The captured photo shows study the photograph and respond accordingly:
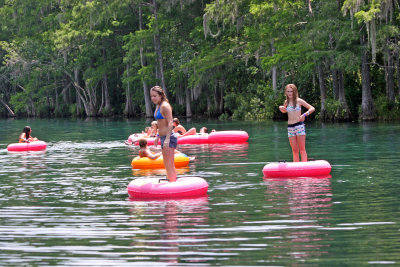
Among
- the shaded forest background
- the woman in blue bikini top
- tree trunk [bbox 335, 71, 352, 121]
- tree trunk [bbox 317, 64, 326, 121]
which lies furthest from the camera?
tree trunk [bbox 317, 64, 326, 121]

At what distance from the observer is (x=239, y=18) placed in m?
44.5

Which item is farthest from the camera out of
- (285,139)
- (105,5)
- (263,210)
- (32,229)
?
(105,5)

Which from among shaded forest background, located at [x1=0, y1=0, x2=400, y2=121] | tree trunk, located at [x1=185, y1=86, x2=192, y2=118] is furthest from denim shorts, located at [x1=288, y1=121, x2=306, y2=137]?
tree trunk, located at [x1=185, y1=86, x2=192, y2=118]

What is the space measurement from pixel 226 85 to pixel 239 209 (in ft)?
135

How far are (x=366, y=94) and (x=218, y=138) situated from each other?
13.1 m

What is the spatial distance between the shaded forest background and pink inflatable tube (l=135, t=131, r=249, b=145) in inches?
340

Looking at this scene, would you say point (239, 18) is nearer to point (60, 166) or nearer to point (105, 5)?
point (105, 5)

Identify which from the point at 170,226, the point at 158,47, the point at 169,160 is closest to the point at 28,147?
the point at 169,160

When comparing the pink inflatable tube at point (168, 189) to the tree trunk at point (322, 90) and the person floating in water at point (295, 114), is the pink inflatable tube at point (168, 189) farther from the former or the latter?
the tree trunk at point (322, 90)

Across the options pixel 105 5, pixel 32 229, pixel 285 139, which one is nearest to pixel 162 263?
pixel 32 229

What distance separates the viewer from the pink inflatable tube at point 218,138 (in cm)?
2489

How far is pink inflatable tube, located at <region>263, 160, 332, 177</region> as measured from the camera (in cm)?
1400

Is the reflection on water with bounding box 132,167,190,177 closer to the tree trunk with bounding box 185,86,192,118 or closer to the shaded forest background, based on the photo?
the shaded forest background

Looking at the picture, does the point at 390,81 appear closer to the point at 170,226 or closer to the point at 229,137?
the point at 229,137
